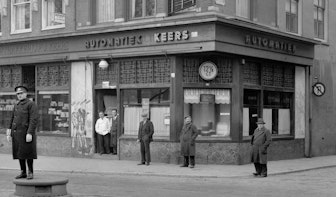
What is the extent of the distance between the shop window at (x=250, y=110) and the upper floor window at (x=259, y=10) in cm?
291

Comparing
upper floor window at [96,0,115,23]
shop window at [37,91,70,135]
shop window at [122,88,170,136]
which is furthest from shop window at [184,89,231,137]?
shop window at [37,91,70,135]

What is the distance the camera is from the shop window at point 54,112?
23.5 m

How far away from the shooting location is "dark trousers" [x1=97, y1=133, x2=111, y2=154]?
2208 cm

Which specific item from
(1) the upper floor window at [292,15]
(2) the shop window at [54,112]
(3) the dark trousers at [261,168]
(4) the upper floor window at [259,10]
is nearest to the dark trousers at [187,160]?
(3) the dark trousers at [261,168]

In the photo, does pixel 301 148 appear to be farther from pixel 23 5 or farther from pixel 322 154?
pixel 23 5

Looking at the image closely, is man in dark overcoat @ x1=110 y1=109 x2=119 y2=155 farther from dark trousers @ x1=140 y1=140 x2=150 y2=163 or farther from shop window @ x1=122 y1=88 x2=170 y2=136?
dark trousers @ x1=140 y1=140 x2=150 y2=163

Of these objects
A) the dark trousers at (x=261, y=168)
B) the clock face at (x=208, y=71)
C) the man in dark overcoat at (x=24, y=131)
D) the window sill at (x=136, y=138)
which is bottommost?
the dark trousers at (x=261, y=168)

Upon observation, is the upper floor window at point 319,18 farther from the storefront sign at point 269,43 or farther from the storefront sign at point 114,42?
the storefront sign at point 114,42

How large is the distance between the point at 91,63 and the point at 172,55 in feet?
13.0

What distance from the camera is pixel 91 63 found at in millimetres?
22406

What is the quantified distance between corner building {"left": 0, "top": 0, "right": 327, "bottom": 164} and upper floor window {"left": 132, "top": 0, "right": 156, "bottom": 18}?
39mm

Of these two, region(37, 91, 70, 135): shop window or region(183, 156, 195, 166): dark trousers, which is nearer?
region(183, 156, 195, 166): dark trousers

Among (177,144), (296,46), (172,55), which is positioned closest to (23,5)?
(172,55)

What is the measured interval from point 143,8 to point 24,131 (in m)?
10.4
